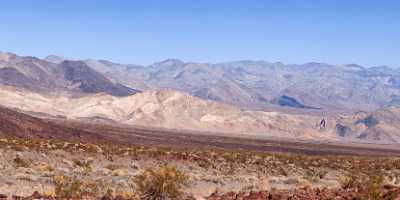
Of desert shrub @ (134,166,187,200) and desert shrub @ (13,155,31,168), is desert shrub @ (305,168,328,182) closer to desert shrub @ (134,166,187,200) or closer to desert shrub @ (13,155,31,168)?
desert shrub @ (134,166,187,200)

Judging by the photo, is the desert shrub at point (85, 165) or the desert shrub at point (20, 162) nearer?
the desert shrub at point (85, 165)

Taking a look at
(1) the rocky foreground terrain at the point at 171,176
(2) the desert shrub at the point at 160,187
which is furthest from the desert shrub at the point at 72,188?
(2) the desert shrub at the point at 160,187

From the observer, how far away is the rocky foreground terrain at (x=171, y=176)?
67.9ft

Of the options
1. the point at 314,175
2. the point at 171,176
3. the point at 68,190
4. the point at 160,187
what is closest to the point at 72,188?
the point at 68,190

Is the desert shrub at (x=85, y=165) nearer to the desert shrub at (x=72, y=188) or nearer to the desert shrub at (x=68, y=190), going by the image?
the desert shrub at (x=72, y=188)

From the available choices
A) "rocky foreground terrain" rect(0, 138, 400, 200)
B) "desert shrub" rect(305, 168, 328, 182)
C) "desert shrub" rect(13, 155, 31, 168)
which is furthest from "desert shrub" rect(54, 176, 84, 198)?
"desert shrub" rect(305, 168, 328, 182)

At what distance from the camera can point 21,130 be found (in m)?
77.3

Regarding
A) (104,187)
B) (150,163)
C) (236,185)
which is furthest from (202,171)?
(104,187)

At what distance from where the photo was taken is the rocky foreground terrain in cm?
2069

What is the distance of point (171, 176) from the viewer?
810 inches

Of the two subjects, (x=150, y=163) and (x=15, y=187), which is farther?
(x=150, y=163)

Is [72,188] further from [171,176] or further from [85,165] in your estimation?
[85,165]

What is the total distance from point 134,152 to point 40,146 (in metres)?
6.50

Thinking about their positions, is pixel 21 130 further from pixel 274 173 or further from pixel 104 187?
pixel 104 187
